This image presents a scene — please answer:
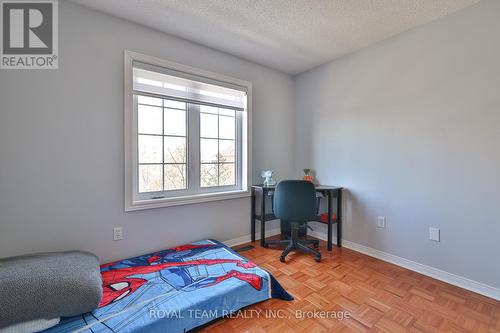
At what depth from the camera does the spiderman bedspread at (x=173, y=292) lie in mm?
1374

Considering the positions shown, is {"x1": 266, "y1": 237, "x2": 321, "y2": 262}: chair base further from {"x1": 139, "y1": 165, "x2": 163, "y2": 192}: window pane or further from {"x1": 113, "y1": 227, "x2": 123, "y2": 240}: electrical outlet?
{"x1": 113, "y1": 227, "x2": 123, "y2": 240}: electrical outlet

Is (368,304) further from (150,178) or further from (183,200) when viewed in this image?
(150,178)

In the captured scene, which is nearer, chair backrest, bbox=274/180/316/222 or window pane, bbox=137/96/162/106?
window pane, bbox=137/96/162/106

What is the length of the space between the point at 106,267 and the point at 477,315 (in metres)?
2.92

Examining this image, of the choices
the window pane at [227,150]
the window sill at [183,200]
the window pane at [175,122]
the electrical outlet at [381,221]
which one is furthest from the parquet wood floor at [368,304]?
the window pane at [175,122]

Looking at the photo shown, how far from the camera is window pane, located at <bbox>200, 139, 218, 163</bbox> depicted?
2736 mm

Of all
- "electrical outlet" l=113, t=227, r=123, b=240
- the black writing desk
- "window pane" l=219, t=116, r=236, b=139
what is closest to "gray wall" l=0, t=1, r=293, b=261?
"electrical outlet" l=113, t=227, r=123, b=240

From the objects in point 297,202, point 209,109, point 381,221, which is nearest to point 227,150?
point 209,109

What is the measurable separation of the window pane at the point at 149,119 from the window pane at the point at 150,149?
72 millimetres

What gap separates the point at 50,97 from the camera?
186 centimetres

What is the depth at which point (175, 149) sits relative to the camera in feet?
8.33

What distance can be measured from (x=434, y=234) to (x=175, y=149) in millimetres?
2760

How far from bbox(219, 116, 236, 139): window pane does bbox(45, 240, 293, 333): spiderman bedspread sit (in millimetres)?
1433

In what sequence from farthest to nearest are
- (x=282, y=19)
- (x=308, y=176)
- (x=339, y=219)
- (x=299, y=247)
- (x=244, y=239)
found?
(x=308, y=176), (x=244, y=239), (x=339, y=219), (x=299, y=247), (x=282, y=19)
